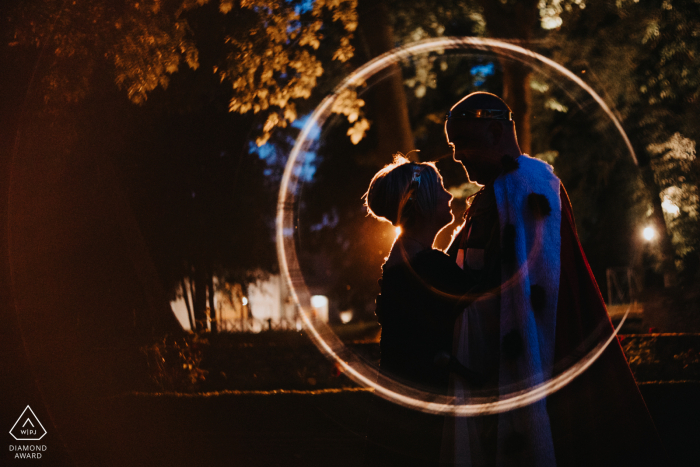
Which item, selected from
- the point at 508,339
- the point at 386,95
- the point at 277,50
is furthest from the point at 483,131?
the point at 277,50

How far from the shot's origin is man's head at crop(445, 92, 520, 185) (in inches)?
114

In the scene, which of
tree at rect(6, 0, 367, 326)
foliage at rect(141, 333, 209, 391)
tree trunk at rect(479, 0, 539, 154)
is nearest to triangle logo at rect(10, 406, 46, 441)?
foliage at rect(141, 333, 209, 391)

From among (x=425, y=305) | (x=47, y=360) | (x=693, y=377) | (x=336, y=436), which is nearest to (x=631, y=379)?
(x=425, y=305)

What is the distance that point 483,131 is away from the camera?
292cm

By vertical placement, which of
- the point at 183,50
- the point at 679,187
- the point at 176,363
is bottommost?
the point at 176,363

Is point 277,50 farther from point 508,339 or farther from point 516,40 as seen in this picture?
point 508,339

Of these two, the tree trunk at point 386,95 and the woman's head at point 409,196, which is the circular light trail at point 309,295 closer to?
the tree trunk at point 386,95

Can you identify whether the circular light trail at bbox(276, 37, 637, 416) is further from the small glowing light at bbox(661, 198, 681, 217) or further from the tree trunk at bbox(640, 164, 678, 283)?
the small glowing light at bbox(661, 198, 681, 217)

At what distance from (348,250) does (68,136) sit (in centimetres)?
929

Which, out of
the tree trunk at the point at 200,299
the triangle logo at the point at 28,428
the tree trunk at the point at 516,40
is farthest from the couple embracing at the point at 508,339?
the tree trunk at the point at 200,299

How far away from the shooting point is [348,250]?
1598 centimetres

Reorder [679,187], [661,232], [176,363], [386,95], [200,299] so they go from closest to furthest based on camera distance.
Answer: [386,95] → [176,363] → [679,187] → [661,232] → [200,299]

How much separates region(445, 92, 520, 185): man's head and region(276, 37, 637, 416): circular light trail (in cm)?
105

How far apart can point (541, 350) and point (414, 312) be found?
2.20ft
